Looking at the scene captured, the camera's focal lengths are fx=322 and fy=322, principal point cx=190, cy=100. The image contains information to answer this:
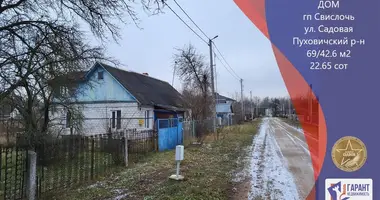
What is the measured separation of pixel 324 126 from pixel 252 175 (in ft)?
24.9

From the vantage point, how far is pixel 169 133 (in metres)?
17.2

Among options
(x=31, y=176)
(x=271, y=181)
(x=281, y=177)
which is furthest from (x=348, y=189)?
(x=281, y=177)

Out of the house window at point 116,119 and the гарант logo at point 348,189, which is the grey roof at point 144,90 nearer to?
the house window at point 116,119

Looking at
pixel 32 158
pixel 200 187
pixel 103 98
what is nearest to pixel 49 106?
pixel 32 158

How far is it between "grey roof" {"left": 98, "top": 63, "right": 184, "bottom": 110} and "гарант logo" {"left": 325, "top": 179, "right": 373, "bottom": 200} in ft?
70.4

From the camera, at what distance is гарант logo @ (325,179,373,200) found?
7.54ft

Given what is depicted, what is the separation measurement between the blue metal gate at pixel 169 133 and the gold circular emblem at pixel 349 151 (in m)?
13.5

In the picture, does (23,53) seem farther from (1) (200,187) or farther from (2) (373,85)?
(2) (373,85)

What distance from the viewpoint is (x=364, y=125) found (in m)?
2.32

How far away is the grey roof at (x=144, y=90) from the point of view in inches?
1009

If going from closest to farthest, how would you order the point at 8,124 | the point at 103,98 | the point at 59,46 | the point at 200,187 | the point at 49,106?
the point at 200,187, the point at 59,46, the point at 49,106, the point at 8,124, the point at 103,98

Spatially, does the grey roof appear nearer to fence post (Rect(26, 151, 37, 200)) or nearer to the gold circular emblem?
fence post (Rect(26, 151, 37, 200))

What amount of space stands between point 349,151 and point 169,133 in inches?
593

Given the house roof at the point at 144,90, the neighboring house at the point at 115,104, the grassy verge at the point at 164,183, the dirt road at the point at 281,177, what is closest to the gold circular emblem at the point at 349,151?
the grassy verge at the point at 164,183
